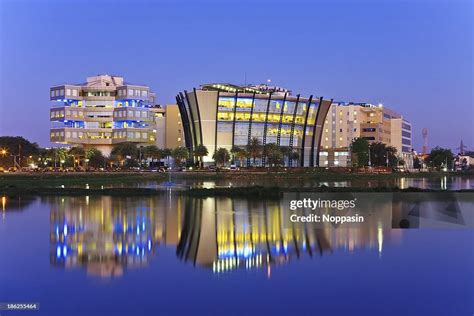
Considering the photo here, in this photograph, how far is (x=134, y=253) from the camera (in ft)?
84.0

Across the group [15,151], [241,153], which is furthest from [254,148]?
[15,151]

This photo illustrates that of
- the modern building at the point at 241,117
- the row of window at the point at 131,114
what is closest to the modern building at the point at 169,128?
the row of window at the point at 131,114

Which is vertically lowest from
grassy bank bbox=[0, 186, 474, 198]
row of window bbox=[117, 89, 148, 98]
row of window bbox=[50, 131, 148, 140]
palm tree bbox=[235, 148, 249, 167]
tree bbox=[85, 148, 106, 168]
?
grassy bank bbox=[0, 186, 474, 198]

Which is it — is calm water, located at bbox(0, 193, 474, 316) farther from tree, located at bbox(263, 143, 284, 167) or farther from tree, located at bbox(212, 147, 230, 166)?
tree, located at bbox(212, 147, 230, 166)

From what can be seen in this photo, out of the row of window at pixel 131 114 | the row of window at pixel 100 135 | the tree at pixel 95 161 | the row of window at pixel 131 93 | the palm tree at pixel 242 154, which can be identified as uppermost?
the row of window at pixel 131 93

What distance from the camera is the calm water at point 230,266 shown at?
57.7ft

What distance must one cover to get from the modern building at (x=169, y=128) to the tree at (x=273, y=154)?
4439cm

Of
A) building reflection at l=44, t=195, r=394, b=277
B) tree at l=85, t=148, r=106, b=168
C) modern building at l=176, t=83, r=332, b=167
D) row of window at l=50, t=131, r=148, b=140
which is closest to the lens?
building reflection at l=44, t=195, r=394, b=277

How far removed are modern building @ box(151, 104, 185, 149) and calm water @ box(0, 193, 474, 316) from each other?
434 feet

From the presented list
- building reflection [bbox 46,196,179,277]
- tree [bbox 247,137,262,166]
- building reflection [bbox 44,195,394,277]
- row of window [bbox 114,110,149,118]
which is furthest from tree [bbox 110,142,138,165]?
building reflection [bbox 44,195,394,277]

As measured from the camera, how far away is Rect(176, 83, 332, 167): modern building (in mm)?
138125

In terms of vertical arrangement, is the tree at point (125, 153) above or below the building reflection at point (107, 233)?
above

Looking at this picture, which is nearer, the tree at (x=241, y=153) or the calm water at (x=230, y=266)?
the calm water at (x=230, y=266)

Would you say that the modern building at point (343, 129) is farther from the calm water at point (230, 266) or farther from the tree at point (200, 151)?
the calm water at point (230, 266)
